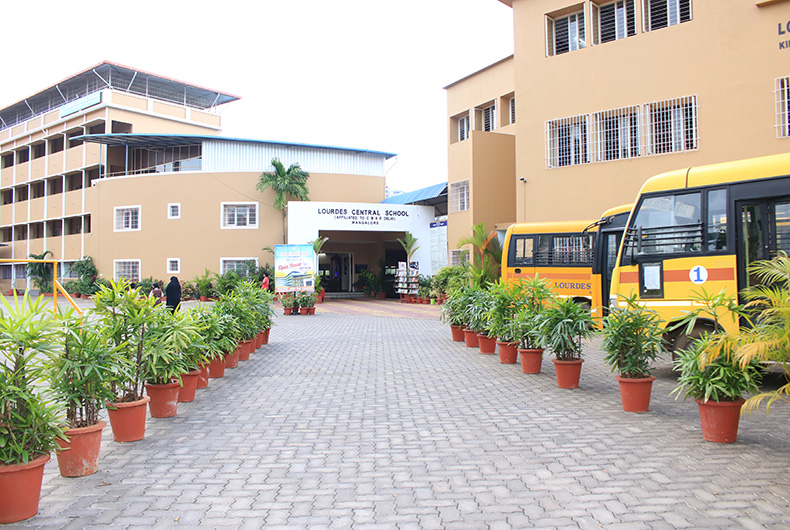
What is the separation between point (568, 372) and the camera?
8023 millimetres

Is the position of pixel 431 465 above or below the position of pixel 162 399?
below

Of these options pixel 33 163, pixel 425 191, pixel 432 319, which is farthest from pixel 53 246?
pixel 432 319

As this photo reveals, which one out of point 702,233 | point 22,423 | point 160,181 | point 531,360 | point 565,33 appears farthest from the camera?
point 160,181

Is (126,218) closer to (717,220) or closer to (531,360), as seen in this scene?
(531,360)

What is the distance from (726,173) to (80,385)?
338 inches

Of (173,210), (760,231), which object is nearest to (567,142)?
(760,231)

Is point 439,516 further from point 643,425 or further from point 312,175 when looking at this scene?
point 312,175

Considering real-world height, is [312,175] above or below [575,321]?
above

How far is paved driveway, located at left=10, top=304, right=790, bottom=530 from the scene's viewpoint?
3.93 meters

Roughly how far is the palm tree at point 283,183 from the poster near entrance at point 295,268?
286 inches

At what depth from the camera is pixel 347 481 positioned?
4609mm

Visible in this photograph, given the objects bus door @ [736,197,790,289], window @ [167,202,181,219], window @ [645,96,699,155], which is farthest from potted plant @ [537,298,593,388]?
window @ [167,202,181,219]

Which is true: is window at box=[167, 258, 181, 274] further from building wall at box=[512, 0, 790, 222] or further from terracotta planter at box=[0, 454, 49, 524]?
terracotta planter at box=[0, 454, 49, 524]

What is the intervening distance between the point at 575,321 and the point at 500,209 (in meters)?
15.9
